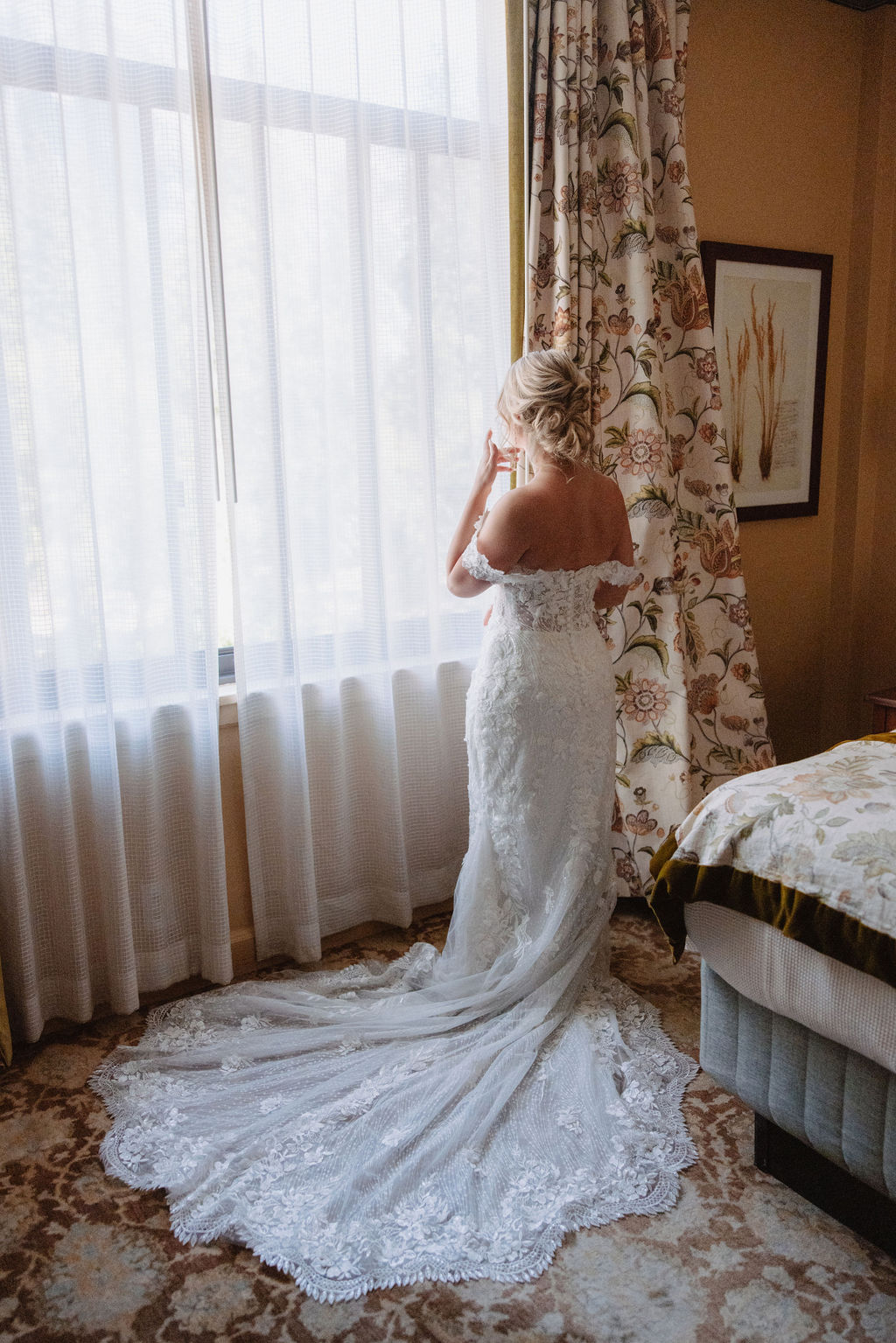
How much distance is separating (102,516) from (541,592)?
45.9 inches

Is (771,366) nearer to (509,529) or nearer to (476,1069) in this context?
(509,529)

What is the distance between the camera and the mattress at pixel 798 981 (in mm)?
1796

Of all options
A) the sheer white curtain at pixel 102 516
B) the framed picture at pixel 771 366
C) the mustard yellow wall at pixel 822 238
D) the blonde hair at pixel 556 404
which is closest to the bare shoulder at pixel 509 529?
the blonde hair at pixel 556 404

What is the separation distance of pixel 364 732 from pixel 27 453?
1.29m

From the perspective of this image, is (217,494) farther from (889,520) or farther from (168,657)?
(889,520)

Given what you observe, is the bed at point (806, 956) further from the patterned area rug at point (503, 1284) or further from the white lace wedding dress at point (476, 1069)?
the white lace wedding dress at point (476, 1069)

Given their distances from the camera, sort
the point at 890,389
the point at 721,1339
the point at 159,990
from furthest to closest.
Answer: the point at 890,389, the point at 159,990, the point at 721,1339

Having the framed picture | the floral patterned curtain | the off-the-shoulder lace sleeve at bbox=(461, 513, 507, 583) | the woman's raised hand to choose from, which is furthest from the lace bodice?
the framed picture

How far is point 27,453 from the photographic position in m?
2.55

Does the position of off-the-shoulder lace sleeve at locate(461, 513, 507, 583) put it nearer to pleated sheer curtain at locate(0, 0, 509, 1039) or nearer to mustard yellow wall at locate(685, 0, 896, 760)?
pleated sheer curtain at locate(0, 0, 509, 1039)

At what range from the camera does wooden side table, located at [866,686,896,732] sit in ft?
11.7

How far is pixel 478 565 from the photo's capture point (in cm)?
271

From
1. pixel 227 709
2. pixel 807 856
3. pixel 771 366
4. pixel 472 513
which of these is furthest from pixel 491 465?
pixel 771 366

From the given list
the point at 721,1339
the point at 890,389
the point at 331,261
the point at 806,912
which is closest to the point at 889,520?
the point at 890,389
